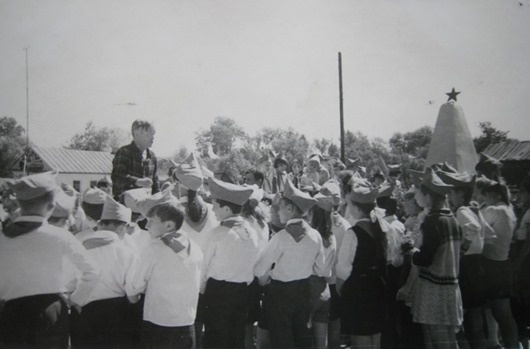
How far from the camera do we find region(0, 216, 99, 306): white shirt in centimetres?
263

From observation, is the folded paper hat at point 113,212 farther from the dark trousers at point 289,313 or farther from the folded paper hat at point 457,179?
the folded paper hat at point 457,179

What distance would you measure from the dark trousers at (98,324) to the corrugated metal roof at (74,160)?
1.85m

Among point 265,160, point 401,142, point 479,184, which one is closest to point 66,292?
point 479,184

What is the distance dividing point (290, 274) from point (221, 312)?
0.63m

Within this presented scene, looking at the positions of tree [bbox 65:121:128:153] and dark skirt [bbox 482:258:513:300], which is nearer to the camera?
dark skirt [bbox 482:258:513:300]

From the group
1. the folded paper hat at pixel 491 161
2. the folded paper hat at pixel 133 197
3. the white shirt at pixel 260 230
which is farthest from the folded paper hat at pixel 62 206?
the folded paper hat at pixel 491 161

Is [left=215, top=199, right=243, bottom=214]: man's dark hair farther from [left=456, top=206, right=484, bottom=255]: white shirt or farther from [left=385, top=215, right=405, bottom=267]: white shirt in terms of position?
Result: [left=456, top=206, right=484, bottom=255]: white shirt

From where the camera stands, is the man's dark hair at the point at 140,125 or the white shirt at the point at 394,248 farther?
the man's dark hair at the point at 140,125

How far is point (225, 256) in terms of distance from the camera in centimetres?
343

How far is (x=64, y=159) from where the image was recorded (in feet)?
17.5

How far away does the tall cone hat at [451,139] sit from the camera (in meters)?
9.06

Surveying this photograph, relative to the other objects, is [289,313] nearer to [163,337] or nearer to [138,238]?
[163,337]

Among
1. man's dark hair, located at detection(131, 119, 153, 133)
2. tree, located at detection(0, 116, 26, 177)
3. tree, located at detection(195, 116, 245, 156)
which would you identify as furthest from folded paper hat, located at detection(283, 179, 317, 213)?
tree, located at detection(195, 116, 245, 156)

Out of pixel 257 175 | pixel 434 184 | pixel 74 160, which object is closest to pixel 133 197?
pixel 257 175
